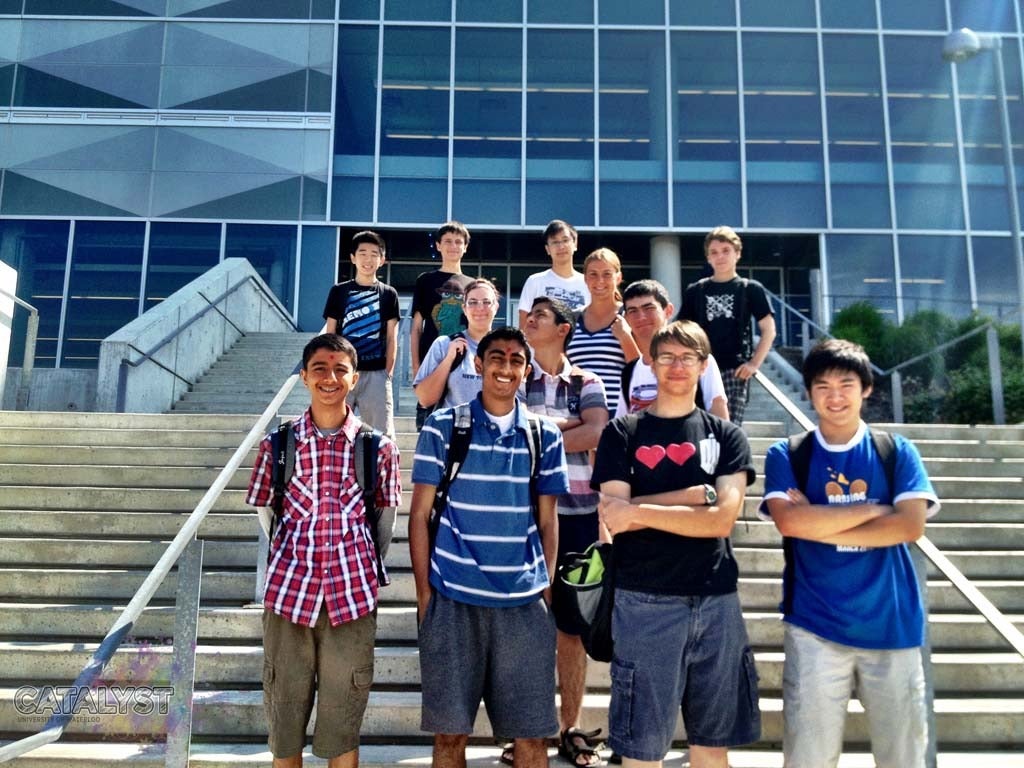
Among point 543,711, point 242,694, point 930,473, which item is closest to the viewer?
point 543,711

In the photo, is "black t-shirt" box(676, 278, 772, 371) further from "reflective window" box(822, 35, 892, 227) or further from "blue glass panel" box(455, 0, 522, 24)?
"blue glass panel" box(455, 0, 522, 24)

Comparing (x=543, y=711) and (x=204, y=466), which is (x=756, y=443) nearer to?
(x=543, y=711)

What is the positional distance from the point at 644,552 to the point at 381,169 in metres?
13.3

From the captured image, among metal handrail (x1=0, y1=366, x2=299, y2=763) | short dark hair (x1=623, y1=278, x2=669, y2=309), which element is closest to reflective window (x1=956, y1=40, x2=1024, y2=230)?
short dark hair (x1=623, y1=278, x2=669, y2=309)

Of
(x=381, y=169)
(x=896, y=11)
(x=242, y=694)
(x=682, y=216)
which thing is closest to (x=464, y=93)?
(x=381, y=169)

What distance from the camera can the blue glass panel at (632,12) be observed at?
50.2 ft

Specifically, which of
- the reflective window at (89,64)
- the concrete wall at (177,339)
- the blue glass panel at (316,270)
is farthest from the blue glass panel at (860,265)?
the reflective window at (89,64)

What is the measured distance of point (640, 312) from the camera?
12.7 feet

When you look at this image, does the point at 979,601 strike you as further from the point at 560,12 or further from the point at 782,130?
the point at 560,12

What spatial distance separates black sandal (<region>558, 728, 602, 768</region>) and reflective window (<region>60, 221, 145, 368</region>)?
13.1m

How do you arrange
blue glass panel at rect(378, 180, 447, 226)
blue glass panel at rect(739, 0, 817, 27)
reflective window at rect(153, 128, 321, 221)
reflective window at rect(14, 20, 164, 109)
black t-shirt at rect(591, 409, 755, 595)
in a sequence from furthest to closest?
blue glass panel at rect(739, 0, 817, 27) → reflective window at rect(14, 20, 164, 109) → blue glass panel at rect(378, 180, 447, 226) → reflective window at rect(153, 128, 321, 221) → black t-shirt at rect(591, 409, 755, 595)

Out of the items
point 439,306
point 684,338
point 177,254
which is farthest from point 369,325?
point 177,254

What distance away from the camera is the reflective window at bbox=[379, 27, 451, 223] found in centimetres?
1462

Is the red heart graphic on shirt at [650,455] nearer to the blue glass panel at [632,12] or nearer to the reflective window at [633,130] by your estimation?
the reflective window at [633,130]
